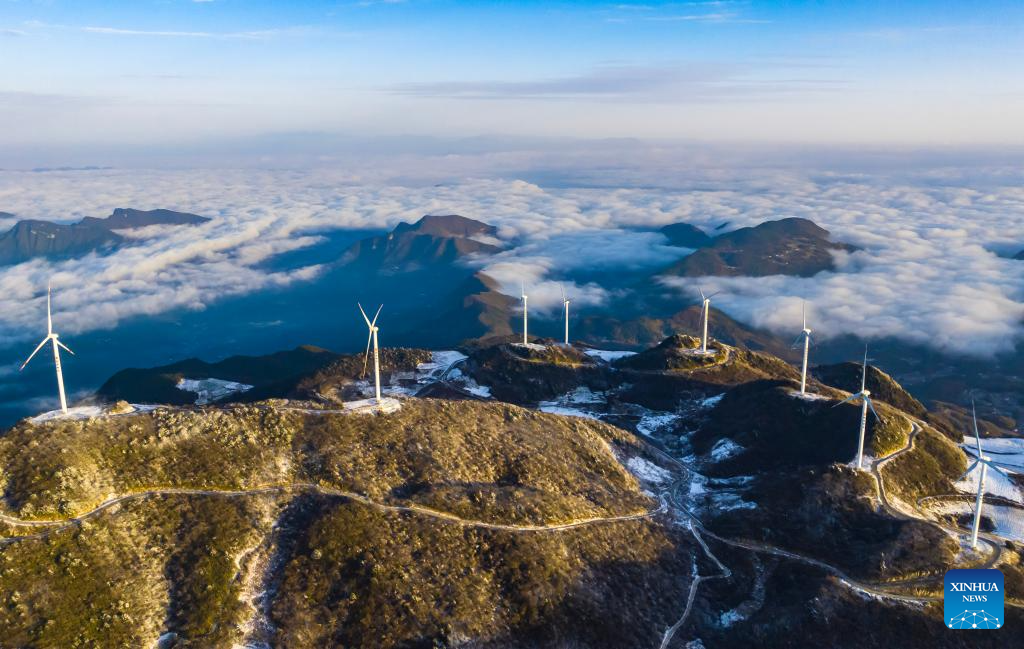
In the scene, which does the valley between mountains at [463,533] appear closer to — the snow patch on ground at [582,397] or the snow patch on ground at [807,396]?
the snow patch on ground at [807,396]

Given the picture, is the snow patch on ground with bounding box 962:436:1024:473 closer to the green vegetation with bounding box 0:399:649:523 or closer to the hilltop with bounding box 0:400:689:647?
the green vegetation with bounding box 0:399:649:523


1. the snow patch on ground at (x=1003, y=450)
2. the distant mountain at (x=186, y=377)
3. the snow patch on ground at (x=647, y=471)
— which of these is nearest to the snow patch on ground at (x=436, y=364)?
the distant mountain at (x=186, y=377)

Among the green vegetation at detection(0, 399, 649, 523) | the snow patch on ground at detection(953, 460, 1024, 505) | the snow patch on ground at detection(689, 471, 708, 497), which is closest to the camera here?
the green vegetation at detection(0, 399, 649, 523)

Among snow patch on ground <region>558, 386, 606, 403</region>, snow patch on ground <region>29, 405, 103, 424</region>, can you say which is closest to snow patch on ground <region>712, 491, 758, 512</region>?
snow patch on ground <region>558, 386, 606, 403</region>

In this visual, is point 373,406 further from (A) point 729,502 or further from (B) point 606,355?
A: (B) point 606,355

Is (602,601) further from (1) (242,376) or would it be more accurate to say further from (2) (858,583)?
(1) (242,376)
